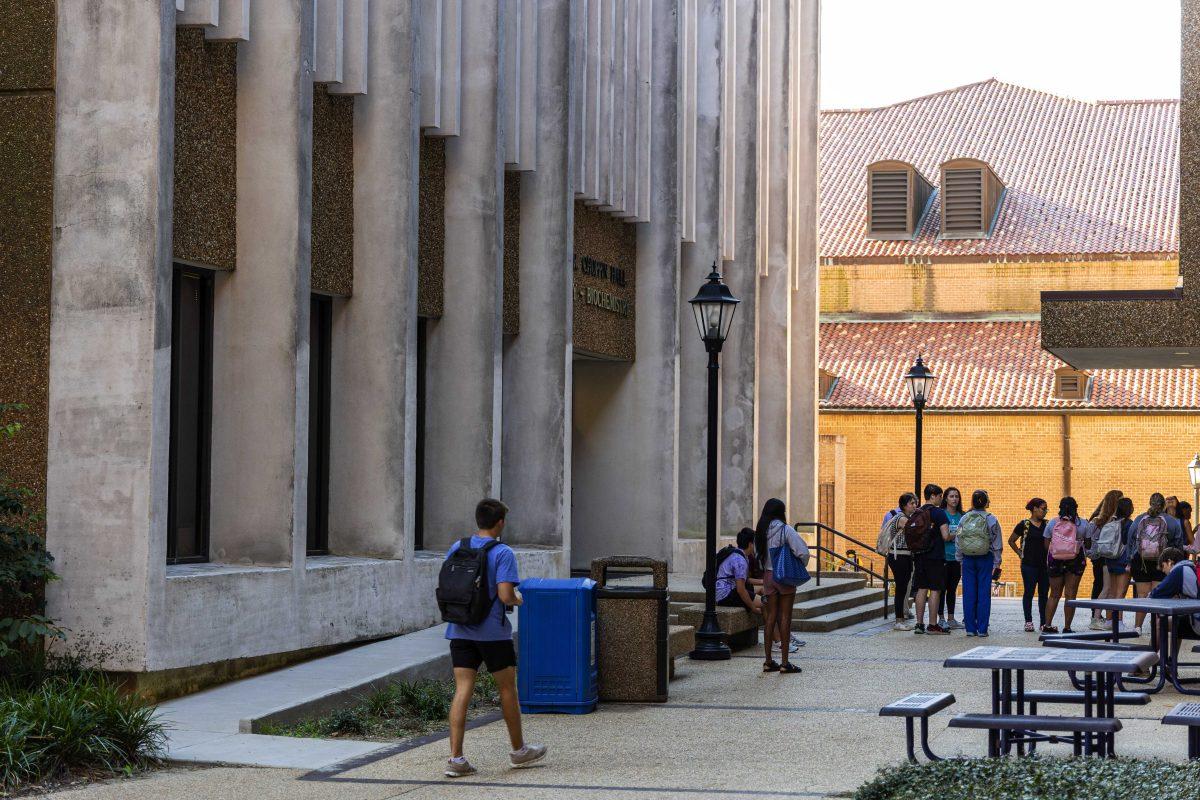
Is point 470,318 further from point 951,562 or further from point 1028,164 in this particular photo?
point 1028,164

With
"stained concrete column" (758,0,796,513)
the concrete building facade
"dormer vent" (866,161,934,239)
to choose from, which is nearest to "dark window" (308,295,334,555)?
the concrete building facade

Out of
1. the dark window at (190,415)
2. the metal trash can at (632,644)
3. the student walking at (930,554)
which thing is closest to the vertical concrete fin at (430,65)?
the dark window at (190,415)

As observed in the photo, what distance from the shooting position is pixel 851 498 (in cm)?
4422

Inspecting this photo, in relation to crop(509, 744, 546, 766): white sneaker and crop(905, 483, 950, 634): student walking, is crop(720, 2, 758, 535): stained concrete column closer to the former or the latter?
crop(905, 483, 950, 634): student walking

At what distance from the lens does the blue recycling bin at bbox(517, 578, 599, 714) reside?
12781 millimetres

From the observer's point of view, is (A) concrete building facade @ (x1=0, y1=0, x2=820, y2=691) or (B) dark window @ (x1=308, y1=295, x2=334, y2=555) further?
(B) dark window @ (x1=308, y1=295, x2=334, y2=555)

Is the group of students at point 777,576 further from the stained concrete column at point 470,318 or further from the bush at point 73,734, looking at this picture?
the bush at point 73,734

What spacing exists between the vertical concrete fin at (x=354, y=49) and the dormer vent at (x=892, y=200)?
33.7 meters

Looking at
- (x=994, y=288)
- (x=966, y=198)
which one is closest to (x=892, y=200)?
(x=966, y=198)

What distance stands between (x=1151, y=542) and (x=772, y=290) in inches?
491

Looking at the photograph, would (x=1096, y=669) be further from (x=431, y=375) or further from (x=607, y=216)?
(x=607, y=216)

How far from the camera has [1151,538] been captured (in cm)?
1902

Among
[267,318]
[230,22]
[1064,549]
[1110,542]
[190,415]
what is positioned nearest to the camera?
[230,22]

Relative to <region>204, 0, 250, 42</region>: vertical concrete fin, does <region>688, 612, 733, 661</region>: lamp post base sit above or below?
below
